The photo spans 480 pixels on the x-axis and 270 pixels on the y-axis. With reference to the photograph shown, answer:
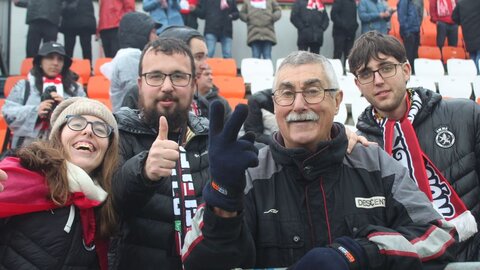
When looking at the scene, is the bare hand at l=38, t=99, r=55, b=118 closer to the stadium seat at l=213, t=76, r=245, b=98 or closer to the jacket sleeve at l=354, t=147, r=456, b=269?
the jacket sleeve at l=354, t=147, r=456, b=269

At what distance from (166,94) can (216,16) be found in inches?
263

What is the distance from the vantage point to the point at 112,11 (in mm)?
8086

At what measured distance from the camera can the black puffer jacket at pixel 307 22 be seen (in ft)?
30.7

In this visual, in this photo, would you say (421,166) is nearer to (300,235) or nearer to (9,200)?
(300,235)

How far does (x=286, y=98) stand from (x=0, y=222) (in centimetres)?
113

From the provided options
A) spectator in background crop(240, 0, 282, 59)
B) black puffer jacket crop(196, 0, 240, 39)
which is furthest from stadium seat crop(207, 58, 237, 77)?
spectator in background crop(240, 0, 282, 59)

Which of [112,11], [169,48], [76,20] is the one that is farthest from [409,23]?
[169,48]

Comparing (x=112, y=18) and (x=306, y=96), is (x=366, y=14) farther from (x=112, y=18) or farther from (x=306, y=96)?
(x=306, y=96)

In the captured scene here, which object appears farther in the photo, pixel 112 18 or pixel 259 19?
pixel 259 19

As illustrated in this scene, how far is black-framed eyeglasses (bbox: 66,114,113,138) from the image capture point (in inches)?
93.0

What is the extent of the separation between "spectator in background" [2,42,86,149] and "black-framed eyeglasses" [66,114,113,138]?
6.66 ft

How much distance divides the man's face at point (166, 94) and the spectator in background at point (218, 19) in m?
6.47

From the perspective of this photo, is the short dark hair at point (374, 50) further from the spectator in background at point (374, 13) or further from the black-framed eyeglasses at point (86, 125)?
the spectator in background at point (374, 13)

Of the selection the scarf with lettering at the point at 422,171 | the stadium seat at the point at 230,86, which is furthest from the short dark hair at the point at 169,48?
the stadium seat at the point at 230,86
